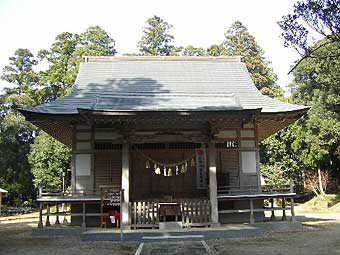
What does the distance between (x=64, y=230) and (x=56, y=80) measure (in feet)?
80.7

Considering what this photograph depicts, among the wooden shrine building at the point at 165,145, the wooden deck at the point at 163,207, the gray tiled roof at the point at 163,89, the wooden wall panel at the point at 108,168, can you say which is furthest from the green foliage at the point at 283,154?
the wooden wall panel at the point at 108,168

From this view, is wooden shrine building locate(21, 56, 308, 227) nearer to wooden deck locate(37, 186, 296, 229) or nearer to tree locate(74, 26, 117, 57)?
wooden deck locate(37, 186, 296, 229)

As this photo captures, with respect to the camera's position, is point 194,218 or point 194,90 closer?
point 194,218

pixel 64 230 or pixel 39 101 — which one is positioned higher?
pixel 39 101

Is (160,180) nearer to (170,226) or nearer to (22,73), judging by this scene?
(170,226)

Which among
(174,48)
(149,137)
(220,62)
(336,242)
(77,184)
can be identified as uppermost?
(174,48)

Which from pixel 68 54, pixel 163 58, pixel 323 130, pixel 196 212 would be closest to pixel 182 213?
pixel 196 212

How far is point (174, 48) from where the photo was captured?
42.4 metres

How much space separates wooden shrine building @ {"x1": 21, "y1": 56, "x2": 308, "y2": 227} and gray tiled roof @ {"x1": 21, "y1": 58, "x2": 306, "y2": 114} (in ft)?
0.14

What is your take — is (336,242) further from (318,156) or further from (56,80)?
(56,80)

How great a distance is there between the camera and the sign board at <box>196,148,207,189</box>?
14.1 m

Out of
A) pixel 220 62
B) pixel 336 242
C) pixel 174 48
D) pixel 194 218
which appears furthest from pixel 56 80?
pixel 336 242

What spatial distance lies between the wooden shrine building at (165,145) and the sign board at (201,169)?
39 millimetres

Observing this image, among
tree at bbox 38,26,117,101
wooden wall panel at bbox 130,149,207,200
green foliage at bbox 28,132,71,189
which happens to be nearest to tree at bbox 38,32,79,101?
tree at bbox 38,26,117,101
